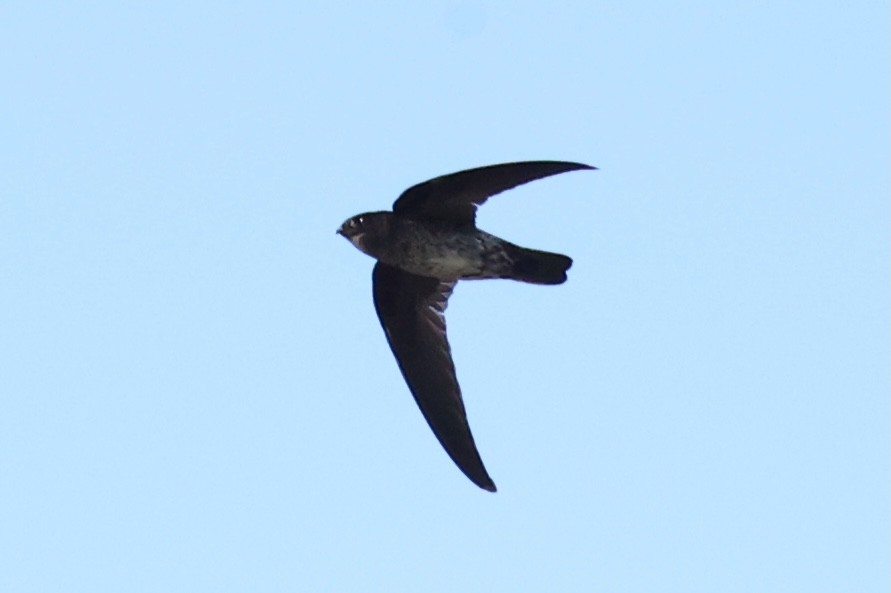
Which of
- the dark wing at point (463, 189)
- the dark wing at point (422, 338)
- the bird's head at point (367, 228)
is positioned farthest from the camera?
the dark wing at point (422, 338)

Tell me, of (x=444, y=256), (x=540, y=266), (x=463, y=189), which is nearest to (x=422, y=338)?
(x=444, y=256)

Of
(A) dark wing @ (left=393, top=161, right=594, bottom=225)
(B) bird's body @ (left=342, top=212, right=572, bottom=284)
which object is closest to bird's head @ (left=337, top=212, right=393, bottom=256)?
(B) bird's body @ (left=342, top=212, right=572, bottom=284)

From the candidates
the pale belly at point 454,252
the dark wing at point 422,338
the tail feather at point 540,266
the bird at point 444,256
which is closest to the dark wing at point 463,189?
the bird at point 444,256

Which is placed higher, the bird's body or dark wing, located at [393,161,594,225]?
dark wing, located at [393,161,594,225]

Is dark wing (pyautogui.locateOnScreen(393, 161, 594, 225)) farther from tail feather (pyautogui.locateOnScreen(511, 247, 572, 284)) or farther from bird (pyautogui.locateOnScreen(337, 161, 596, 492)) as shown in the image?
tail feather (pyautogui.locateOnScreen(511, 247, 572, 284))

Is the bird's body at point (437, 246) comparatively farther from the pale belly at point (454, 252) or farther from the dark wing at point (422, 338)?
the dark wing at point (422, 338)

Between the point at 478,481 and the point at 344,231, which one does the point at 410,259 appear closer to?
the point at 344,231
